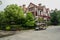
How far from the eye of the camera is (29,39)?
2869 mm

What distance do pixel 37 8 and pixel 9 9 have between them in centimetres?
85

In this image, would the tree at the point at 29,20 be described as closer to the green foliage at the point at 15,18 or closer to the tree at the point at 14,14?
the green foliage at the point at 15,18

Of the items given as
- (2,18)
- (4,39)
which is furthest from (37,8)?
(4,39)

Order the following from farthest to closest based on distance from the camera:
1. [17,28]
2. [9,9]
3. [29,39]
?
[9,9]
[17,28]
[29,39]

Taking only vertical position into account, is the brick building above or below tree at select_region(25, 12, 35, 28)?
above

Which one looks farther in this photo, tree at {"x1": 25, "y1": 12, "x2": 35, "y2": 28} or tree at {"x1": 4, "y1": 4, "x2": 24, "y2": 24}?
tree at {"x1": 4, "y1": 4, "x2": 24, "y2": 24}

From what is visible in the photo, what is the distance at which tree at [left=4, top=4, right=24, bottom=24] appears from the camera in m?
4.95

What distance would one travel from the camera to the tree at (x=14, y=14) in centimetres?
495

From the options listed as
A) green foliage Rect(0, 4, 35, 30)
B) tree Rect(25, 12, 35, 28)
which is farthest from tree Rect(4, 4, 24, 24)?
tree Rect(25, 12, 35, 28)

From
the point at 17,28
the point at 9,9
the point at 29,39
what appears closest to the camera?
the point at 29,39

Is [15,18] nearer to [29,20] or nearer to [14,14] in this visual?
[14,14]

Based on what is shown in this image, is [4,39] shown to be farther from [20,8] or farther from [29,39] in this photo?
[20,8]

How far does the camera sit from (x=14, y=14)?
509 cm

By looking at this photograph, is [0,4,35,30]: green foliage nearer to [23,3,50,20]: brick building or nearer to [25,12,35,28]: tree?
[25,12,35,28]: tree
